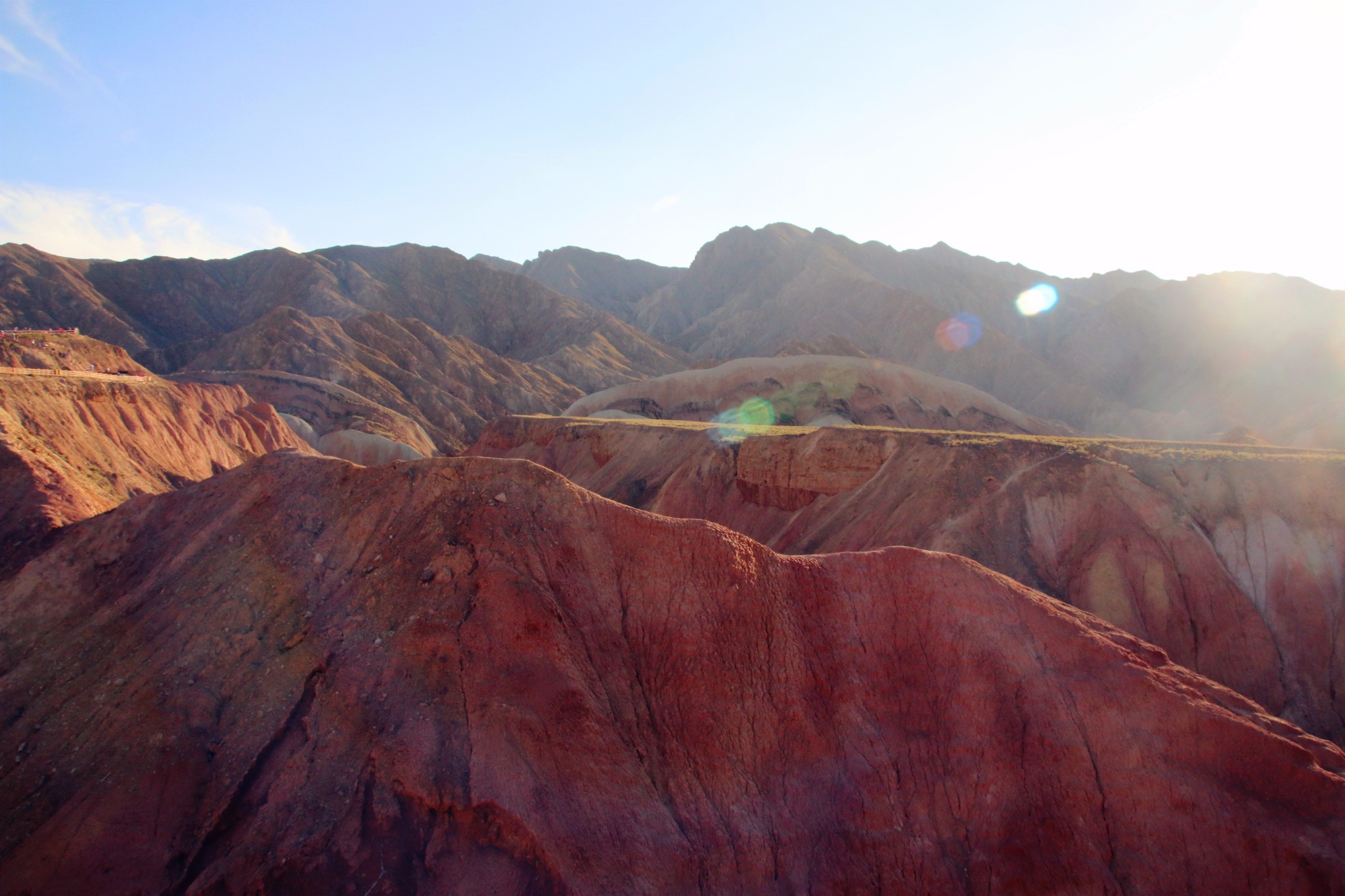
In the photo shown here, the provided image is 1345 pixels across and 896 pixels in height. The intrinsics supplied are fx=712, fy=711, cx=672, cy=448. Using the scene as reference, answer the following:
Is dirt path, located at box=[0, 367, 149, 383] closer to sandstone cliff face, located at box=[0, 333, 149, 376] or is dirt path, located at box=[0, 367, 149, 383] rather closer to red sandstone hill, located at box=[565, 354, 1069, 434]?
sandstone cliff face, located at box=[0, 333, 149, 376]

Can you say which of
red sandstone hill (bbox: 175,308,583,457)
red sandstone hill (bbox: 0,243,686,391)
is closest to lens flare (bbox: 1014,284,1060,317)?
red sandstone hill (bbox: 0,243,686,391)

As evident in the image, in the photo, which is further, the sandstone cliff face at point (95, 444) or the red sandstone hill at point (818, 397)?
the red sandstone hill at point (818, 397)

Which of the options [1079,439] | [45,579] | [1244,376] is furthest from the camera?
[1244,376]

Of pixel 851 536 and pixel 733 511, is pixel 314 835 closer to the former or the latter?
pixel 851 536

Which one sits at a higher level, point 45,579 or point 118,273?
point 118,273

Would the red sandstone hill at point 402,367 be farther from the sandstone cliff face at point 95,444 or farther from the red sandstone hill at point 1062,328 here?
the red sandstone hill at point 1062,328

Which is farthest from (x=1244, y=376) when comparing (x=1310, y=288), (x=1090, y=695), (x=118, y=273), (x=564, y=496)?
(x=118, y=273)

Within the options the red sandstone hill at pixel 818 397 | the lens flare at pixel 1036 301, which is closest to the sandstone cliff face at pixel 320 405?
the red sandstone hill at pixel 818 397

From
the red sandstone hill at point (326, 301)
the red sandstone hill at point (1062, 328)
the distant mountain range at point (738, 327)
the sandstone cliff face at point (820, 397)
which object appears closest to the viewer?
the sandstone cliff face at point (820, 397)
